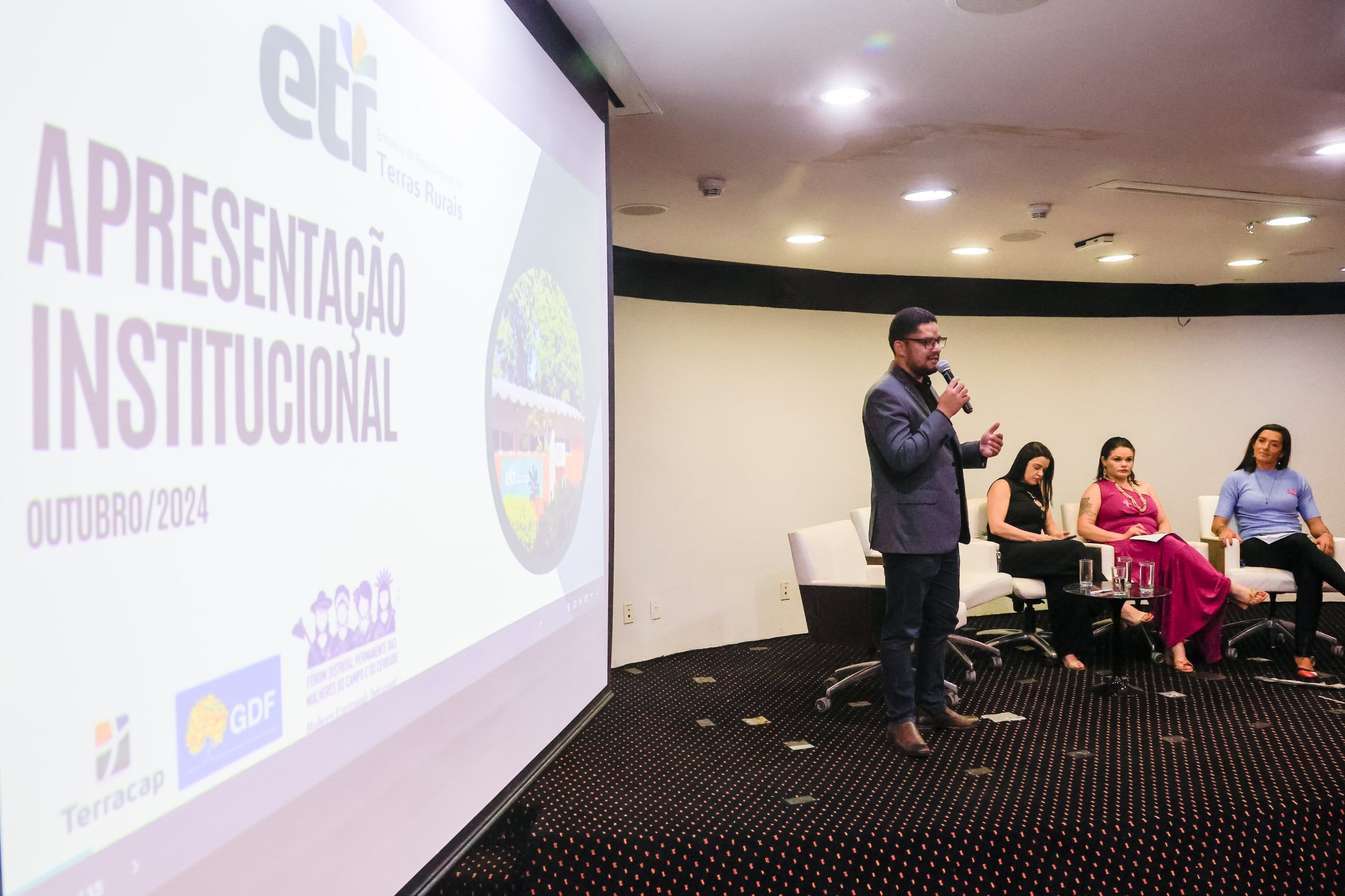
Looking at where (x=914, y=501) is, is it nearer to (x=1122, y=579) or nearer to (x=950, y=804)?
(x=950, y=804)

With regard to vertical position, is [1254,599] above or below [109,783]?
below

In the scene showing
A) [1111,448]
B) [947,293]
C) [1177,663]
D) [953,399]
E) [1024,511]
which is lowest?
[1177,663]

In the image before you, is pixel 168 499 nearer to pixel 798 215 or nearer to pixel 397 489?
pixel 397 489

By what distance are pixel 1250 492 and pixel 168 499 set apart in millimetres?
5719

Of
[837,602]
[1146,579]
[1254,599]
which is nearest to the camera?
[1146,579]

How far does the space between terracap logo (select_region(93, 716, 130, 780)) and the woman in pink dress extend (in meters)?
4.63

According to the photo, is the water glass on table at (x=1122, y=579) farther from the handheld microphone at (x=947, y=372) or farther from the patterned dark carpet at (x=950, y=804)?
the handheld microphone at (x=947, y=372)

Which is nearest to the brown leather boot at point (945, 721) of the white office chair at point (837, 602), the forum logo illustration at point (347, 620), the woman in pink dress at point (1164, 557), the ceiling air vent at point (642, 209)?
the white office chair at point (837, 602)

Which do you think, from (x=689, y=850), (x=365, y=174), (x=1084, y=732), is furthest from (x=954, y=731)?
(x=365, y=174)

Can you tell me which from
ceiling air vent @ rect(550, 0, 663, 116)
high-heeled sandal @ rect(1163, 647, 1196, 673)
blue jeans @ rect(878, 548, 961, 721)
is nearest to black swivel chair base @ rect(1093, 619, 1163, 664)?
high-heeled sandal @ rect(1163, 647, 1196, 673)

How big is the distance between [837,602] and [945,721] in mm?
897

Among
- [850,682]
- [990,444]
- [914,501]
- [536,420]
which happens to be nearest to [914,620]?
[914,501]

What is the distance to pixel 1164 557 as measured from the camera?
5.03 m

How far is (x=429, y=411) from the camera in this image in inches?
65.5
